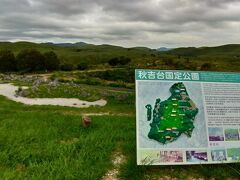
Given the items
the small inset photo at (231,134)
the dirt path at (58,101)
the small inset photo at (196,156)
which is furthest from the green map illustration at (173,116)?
the dirt path at (58,101)

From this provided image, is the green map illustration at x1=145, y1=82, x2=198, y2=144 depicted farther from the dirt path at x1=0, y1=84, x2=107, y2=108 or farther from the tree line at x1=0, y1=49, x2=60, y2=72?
the tree line at x1=0, y1=49, x2=60, y2=72

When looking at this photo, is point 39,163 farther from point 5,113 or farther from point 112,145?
point 5,113

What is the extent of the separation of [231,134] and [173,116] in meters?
2.03

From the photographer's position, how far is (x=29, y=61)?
77.2 m

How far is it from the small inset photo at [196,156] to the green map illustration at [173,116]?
0.57m

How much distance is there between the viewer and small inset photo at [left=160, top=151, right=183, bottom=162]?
954 cm

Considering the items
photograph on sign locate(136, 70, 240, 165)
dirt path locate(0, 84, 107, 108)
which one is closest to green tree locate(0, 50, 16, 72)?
dirt path locate(0, 84, 107, 108)

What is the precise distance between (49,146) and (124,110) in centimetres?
1204

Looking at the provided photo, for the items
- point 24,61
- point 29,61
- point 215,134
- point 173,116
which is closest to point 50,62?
point 29,61

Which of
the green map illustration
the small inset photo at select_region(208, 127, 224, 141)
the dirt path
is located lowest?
the dirt path

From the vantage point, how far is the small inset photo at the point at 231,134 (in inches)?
405

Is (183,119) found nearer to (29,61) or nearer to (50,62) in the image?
(29,61)

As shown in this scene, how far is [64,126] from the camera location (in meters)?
14.0

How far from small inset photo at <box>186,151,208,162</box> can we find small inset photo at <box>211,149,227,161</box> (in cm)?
28
